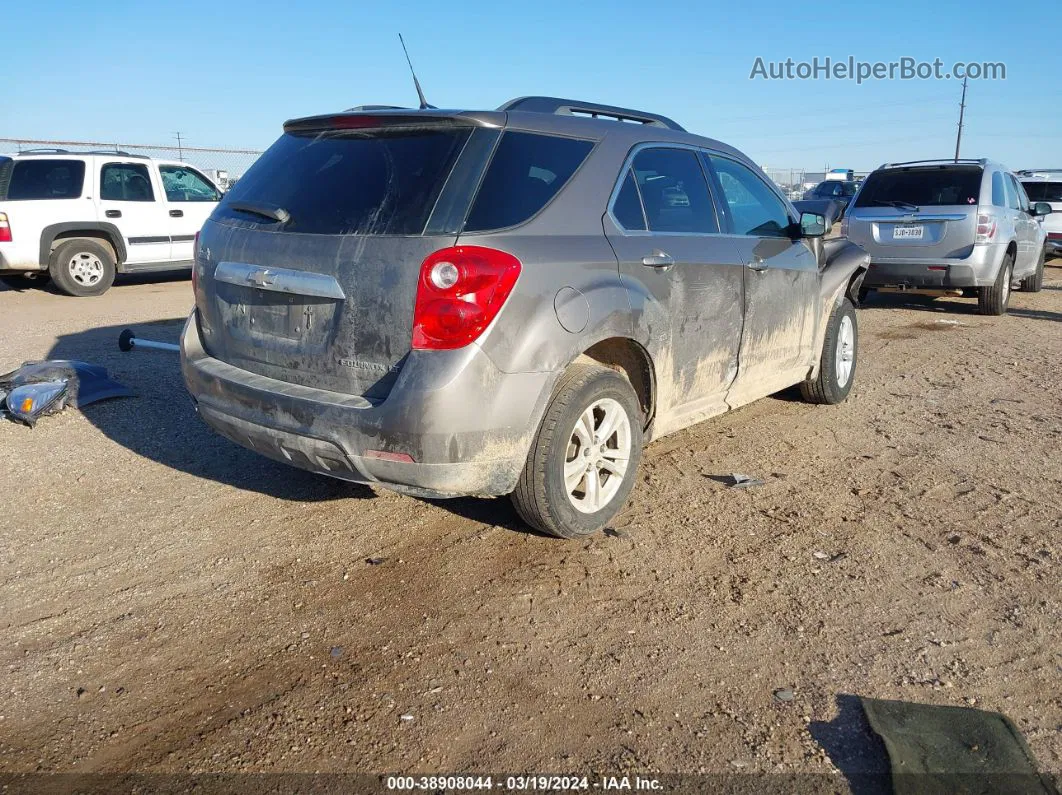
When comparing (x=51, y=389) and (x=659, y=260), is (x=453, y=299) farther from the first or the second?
(x=51, y=389)

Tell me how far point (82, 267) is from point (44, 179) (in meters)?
Result: 1.18

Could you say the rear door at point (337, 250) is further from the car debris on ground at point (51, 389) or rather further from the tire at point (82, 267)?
the tire at point (82, 267)

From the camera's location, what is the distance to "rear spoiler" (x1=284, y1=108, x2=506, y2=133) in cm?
361

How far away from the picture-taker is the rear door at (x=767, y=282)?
16.1 feet

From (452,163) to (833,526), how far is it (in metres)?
2.39

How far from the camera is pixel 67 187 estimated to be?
1168 cm

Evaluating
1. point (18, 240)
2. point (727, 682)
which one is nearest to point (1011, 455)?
point (727, 682)

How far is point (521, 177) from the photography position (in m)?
3.66

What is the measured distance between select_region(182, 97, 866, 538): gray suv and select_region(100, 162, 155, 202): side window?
906cm

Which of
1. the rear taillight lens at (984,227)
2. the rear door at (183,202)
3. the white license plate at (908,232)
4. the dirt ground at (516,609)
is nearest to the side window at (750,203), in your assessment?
the dirt ground at (516,609)

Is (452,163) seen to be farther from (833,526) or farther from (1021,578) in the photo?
(1021,578)

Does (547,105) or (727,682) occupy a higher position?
(547,105)

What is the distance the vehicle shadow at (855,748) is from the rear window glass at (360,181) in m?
2.20

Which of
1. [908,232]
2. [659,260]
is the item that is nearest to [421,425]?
[659,260]
